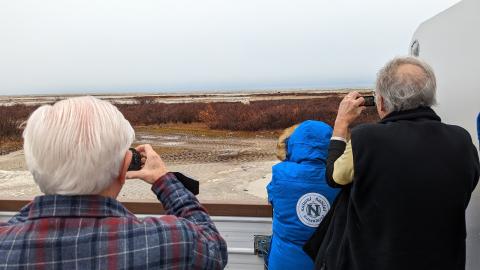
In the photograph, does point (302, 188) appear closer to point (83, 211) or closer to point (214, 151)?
point (83, 211)

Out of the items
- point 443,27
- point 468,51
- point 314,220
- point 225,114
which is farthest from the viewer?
point 225,114

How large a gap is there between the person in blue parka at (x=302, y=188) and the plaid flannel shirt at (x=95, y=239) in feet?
2.58

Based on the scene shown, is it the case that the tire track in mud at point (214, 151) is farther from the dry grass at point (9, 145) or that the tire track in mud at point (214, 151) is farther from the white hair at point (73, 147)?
the white hair at point (73, 147)

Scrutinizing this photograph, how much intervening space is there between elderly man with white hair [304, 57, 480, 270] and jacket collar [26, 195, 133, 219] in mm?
809

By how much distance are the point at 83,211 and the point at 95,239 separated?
0.07 metres

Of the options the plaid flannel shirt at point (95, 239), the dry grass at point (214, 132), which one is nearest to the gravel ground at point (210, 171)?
the dry grass at point (214, 132)

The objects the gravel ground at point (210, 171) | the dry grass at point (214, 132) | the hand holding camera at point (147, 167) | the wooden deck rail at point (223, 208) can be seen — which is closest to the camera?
the hand holding camera at point (147, 167)

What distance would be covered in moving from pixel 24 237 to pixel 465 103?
1.61 meters

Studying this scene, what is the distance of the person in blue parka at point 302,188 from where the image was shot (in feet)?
5.71

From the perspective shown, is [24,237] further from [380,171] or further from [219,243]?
[380,171]

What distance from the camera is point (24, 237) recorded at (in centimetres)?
90

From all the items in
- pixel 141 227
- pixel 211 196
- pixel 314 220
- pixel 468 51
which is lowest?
pixel 211 196

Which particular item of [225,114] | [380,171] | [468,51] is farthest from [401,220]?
[225,114]

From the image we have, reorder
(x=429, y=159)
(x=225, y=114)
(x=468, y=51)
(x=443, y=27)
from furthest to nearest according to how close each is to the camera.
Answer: (x=225, y=114) < (x=443, y=27) < (x=468, y=51) < (x=429, y=159)
